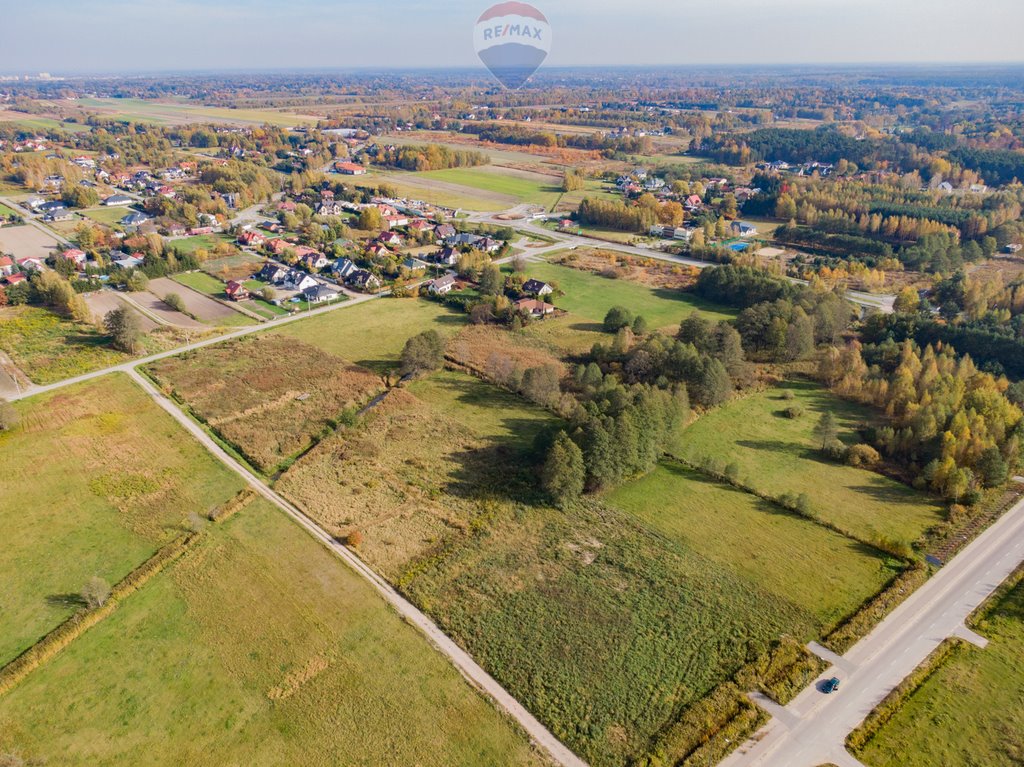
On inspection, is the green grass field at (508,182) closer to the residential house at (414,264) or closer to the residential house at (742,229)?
the residential house at (742,229)

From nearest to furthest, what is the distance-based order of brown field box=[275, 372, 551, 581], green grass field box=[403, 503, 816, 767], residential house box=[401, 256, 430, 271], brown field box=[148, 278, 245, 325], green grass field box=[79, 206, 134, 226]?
green grass field box=[403, 503, 816, 767] → brown field box=[275, 372, 551, 581] → brown field box=[148, 278, 245, 325] → residential house box=[401, 256, 430, 271] → green grass field box=[79, 206, 134, 226]

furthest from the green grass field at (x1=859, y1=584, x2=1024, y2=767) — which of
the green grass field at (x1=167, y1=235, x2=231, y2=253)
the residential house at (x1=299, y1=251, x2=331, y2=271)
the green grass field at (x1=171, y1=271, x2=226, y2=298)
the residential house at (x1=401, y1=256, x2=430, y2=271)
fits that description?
the green grass field at (x1=167, y1=235, x2=231, y2=253)

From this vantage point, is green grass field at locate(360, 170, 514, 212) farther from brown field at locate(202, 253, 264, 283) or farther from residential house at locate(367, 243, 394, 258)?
brown field at locate(202, 253, 264, 283)

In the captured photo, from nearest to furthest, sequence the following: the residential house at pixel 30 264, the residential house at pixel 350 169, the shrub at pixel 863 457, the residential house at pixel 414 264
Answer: the shrub at pixel 863 457 < the residential house at pixel 30 264 < the residential house at pixel 414 264 < the residential house at pixel 350 169

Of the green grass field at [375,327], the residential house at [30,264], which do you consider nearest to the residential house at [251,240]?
the residential house at [30,264]

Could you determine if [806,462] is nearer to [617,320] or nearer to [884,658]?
[884,658]

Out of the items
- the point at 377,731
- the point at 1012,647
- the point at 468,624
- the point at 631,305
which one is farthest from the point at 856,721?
the point at 631,305

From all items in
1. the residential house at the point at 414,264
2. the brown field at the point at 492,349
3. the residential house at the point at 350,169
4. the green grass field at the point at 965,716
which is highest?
the residential house at the point at 350,169
